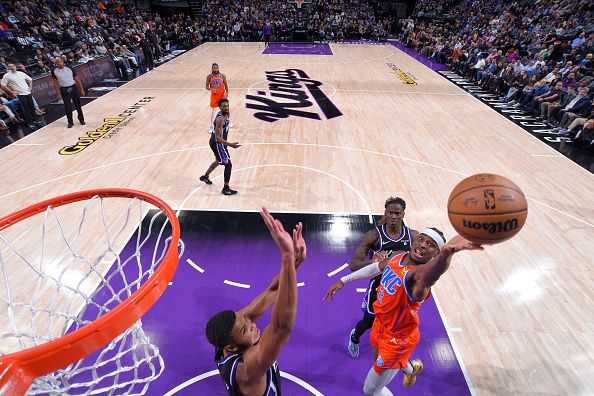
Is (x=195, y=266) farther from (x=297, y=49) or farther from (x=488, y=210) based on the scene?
(x=297, y=49)

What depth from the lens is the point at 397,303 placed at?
2514 millimetres

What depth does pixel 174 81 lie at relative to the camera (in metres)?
13.3

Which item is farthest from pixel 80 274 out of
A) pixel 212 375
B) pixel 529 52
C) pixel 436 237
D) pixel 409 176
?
pixel 529 52

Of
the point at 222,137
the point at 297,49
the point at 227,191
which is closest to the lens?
the point at 222,137

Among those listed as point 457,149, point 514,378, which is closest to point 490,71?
point 457,149

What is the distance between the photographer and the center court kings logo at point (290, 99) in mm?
9984

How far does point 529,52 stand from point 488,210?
621 inches

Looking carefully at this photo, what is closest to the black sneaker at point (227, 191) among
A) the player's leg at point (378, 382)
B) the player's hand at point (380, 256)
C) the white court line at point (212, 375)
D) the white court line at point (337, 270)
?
the white court line at point (337, 270)

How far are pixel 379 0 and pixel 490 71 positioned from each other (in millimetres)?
20241

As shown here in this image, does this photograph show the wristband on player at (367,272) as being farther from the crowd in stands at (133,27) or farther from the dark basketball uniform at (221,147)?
the crowd in stands at (133,27)

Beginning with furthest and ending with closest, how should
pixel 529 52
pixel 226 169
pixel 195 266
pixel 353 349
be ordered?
pixel 529 52
pixel 226 169
pixel 195 266
pixel 353 349

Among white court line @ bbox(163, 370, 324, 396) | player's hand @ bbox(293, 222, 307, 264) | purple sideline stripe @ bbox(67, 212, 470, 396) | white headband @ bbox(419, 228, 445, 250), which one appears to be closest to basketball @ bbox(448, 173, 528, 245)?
white headband @ bbox(419, 228, 445, 250)

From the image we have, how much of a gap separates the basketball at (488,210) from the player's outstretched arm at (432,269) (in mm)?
250

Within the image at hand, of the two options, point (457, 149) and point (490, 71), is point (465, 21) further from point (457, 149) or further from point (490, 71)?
point (457, 149)
